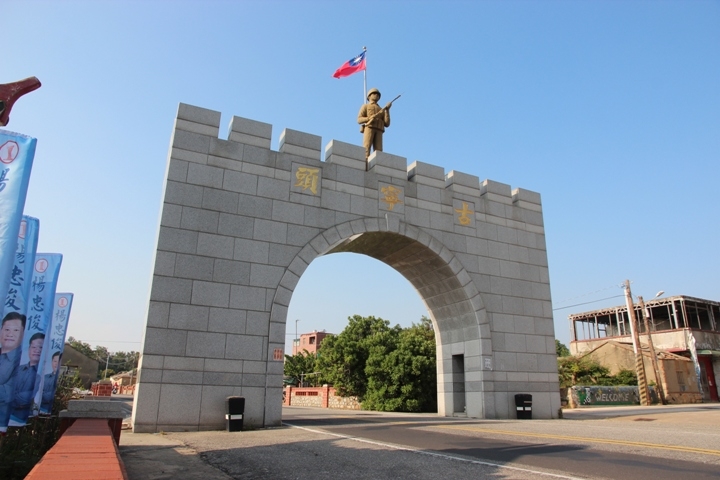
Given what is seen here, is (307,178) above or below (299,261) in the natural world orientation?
above

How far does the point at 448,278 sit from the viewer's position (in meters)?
13.9

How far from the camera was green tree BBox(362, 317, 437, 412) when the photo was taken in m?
21.5

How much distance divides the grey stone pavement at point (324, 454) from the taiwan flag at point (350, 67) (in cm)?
1044

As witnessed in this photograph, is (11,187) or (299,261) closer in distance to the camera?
(11,187)

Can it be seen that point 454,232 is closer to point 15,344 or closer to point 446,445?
point 446,445

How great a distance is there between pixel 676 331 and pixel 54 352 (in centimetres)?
3503

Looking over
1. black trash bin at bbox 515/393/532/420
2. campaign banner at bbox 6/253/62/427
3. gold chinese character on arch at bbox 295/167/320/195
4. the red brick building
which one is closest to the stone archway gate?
gold chinese character on arch at bbox 295/167/320/195

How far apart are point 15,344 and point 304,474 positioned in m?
4.95

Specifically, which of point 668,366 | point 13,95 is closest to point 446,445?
point 13,95

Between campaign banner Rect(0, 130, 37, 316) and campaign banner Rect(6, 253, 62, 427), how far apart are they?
3.35 metres

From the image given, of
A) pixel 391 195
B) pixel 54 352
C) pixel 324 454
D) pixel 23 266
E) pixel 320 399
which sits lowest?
pixel 324 454

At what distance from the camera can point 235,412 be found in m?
9.80

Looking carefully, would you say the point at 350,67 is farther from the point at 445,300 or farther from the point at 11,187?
the point at 11,187

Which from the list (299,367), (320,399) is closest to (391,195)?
(320,399)
